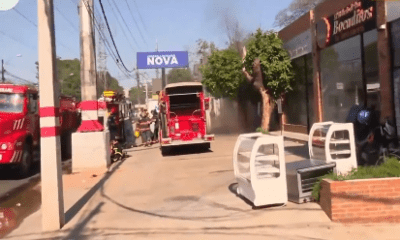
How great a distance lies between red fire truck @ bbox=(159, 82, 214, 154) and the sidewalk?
5.19 m

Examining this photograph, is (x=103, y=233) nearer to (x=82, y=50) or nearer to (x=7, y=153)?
(x=7, y=153)

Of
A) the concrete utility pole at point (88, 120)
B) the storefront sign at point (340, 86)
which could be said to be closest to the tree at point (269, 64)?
the storefront sign at point (340, 86)

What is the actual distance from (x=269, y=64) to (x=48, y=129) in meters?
15.2

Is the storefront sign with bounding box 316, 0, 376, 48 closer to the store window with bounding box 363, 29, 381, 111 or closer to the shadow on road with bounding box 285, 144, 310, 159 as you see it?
the store window with bounding box 363, 29, 381, 111

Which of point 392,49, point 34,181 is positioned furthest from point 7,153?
point 392,49

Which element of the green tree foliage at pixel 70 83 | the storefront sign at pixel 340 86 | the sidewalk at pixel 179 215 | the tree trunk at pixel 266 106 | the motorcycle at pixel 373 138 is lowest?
the sidewalk at pixel 179 215

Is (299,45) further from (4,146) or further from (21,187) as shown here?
(21,187)

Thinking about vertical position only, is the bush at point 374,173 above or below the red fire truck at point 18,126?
below

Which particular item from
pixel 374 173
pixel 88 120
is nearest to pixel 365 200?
pixel 374 173

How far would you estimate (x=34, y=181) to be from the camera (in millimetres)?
11305

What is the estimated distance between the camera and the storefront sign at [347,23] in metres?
12.0

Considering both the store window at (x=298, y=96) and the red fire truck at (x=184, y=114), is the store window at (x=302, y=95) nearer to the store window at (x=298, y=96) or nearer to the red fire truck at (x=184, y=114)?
the store window at (x=298, y=96)

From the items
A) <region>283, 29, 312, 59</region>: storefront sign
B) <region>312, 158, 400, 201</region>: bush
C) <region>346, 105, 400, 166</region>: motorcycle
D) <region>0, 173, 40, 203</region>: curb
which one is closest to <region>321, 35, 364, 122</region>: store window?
<region>283, 29, 312, 59</region>: storefront sign

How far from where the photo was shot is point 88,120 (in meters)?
12.9
